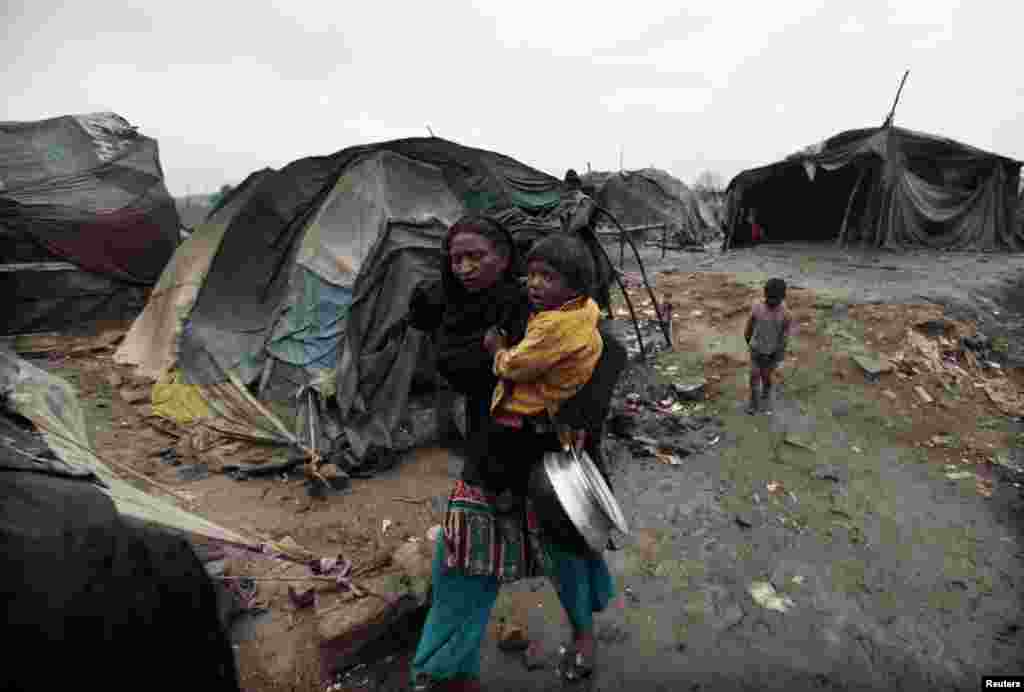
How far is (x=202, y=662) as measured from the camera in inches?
39.0

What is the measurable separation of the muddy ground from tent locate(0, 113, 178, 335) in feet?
6.42

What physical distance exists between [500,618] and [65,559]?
6.65 ft

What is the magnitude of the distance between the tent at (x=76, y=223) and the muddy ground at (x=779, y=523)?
196 centimetres

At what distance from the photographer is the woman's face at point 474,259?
4.77ft

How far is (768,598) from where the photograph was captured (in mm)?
2572

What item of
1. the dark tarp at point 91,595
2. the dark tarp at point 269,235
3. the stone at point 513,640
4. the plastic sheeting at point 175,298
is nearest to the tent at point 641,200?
the dark tarp at point 269,235

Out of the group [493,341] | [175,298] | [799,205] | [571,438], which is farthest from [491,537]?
[799,205]

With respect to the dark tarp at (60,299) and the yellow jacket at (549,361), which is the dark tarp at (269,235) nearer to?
the dark tarp at (60,299)

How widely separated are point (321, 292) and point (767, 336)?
4170 millimetres

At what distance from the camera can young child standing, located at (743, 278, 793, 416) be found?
175 inches

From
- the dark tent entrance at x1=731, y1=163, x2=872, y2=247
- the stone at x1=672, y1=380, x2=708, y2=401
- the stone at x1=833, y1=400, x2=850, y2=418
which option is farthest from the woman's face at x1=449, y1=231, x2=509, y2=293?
the dark tent entrance at x1=731, y1=163, x2=872, y2=247

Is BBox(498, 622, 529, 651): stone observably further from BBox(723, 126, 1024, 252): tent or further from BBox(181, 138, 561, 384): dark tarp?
BBox(723, 126, 1024, 252): tent

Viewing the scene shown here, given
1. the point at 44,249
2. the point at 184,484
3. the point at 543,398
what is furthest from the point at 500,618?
the point at 44,249

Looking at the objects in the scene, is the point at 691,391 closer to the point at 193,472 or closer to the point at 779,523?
the point at 779,523
